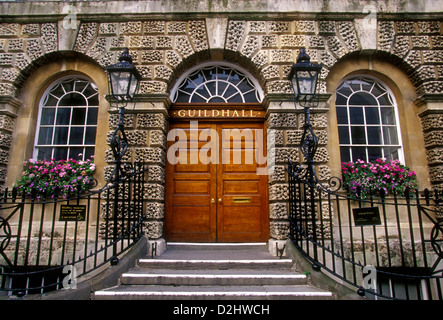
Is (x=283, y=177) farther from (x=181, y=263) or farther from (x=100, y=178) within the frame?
(x=100, y=178)

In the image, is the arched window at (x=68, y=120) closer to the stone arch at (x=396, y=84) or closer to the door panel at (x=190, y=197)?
the door panel at (x=190, y=197)

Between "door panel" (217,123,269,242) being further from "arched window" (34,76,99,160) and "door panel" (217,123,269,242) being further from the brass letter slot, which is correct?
"arched window" (34,76,99,160)

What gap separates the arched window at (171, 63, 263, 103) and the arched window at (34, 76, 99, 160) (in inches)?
76.8

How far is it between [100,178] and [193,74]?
3070 mm

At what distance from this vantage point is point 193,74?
20.3 ft

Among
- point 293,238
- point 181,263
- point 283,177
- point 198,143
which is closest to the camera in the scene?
point 181,263

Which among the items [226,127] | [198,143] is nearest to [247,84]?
[226,127]

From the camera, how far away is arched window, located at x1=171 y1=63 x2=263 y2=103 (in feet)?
19.8

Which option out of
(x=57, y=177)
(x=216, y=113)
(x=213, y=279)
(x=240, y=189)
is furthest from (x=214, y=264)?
(x=57, y=177)

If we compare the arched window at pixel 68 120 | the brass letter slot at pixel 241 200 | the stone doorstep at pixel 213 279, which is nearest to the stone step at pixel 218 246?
the stone doorstep at pixel 213 279

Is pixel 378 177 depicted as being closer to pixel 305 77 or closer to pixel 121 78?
pixel 305 77

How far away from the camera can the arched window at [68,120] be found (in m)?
5.84

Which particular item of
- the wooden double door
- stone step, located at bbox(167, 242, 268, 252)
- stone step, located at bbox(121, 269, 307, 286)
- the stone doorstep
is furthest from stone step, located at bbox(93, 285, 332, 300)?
the wooden double door

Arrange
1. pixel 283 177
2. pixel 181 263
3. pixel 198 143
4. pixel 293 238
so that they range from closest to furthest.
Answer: pixel 181 263, pixel 293 238, pixel 283 177, pixel 198 143
